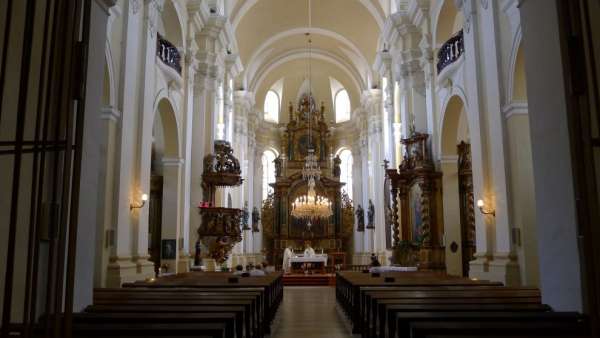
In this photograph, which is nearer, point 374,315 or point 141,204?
point 374,315

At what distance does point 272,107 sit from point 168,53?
1892 centimetres

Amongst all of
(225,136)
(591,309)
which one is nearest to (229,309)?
(591,309)

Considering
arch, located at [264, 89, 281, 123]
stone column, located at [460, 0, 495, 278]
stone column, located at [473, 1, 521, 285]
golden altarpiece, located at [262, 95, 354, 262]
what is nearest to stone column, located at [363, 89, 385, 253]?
golden altarpiece, located at [262, 95, 354, 262]

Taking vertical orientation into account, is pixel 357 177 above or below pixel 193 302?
above

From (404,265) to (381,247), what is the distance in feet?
24.2

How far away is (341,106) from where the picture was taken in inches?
1268

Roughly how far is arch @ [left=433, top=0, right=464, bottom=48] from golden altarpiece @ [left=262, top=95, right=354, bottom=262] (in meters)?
15.2

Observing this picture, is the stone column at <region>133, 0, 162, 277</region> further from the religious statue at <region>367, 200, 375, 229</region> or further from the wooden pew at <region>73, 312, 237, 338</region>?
the religious statue at <region>367, 200, 375, 229</region>

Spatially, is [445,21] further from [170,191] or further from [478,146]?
[170,191]

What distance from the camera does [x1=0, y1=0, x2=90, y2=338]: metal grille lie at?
10.4 feet

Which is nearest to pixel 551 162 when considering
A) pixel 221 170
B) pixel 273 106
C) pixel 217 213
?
pixel 217 213

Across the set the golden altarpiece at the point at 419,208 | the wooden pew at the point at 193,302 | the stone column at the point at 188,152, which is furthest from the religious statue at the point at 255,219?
the wooden pew at the point at 193,302

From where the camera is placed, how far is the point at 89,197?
458 centimetres

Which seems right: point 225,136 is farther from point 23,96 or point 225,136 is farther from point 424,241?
point 23,96
